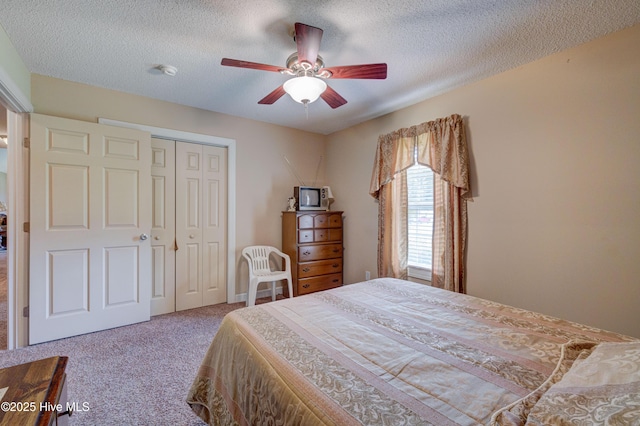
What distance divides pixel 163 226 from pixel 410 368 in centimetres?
311

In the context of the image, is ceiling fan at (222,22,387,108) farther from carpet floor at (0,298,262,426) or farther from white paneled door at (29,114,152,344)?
carpet floor at (0,298,262,426)

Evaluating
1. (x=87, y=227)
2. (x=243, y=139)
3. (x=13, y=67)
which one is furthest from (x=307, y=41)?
(x=87, y=227)

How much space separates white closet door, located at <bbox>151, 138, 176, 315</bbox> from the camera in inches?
125

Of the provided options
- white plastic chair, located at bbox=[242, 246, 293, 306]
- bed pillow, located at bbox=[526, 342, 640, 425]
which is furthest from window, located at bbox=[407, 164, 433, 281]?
bed pillow, located at bbox=[526, 342, 640, 425]

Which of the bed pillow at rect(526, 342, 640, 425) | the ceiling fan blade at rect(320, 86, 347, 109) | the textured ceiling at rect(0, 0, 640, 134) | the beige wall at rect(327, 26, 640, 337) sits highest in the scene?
the textured ceiling at rect(0, 0, 640, 134)

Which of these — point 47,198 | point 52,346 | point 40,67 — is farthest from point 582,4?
point 52,346

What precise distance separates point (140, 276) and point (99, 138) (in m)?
1.44

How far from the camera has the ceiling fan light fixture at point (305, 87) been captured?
1882 mm

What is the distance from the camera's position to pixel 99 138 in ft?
8.88

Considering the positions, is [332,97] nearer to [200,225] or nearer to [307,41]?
[307,41]

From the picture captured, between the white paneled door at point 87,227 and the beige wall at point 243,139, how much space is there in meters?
0.27

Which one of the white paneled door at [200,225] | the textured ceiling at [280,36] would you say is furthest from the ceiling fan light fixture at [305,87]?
the white paneled door at [200,225]

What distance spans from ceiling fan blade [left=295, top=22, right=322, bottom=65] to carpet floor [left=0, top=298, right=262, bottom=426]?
235 cm

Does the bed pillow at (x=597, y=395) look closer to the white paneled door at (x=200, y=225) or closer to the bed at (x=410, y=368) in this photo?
the bed at (x=410, y=368)
